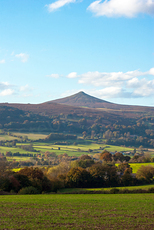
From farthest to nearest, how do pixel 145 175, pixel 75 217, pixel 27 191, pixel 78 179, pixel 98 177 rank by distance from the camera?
1. pixel 145 175
2. pixel 98 177
3. pixel 78 179
4. pixel 27 191
5. pixel 75 217

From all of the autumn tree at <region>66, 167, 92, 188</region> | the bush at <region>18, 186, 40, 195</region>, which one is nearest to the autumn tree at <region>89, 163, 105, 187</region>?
the autumn tree at <region>66, 167, 92, 188</region>

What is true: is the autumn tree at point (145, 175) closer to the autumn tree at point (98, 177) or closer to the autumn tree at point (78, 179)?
the autumn tree at point (98, 177)

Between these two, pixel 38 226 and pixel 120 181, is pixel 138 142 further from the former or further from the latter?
pixel 38 226

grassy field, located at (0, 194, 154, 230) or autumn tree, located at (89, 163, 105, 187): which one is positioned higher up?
grassy field, located at (0, 194, 154, 230)

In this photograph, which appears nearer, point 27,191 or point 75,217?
point 75,217

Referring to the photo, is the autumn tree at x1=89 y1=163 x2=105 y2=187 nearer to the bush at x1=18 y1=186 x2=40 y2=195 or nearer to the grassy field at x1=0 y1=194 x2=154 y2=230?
the bush at x1=18 y1=186 x2=40 y2=195

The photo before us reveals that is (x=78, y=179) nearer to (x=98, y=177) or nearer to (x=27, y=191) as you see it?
(x=98, y=177)

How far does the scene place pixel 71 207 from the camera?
60.4 feet

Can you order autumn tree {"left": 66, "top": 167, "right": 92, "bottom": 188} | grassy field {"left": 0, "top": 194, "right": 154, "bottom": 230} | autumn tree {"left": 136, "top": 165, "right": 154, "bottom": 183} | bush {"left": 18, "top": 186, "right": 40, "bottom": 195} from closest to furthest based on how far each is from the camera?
grassy field {"left": 0, "top": 194, "right": 154, "bottom": 230} → bush {"left": 18, "top": 186, "right": 40, "bottom": 195} → autumn tree {"left": 66, "top": 167, "right": 92, "bottom": 188} → autumn tree {"left": 136, "top": 165, "right": 154, "bottom": 183}

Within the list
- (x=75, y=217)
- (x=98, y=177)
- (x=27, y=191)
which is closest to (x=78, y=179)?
(x=98, y=177)

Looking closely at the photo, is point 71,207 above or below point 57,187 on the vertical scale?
above

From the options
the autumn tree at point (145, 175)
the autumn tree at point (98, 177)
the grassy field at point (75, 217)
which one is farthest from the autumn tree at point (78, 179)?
the grassy field at point (75, 217)

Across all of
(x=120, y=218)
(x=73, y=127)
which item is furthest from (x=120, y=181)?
(x=73, y=127)

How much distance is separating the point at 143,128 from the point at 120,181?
154 metres
